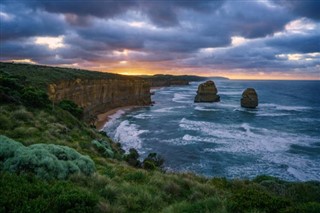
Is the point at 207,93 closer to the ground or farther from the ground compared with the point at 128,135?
farther from the ground

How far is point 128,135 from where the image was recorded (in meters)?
43.4

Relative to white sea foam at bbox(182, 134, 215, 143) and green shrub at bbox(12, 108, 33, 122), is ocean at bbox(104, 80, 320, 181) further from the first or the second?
green shrub at bbox(12, 108, 33, 122)

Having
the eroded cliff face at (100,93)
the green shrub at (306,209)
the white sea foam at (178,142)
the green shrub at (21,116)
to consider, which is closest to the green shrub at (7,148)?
the green shrub at (306,209)

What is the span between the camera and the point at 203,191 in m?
10.4

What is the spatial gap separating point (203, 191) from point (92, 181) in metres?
3.65

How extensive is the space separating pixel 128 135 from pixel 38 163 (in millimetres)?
34426

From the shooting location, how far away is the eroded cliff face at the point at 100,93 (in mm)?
50987

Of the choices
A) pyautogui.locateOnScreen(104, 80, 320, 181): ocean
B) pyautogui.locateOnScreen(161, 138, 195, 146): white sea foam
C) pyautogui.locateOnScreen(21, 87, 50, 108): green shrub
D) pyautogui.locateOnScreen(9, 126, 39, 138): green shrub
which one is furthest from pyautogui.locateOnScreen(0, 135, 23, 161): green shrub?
pyautogui.locateOnScreen(161, 138, 195, 146): white sea foam

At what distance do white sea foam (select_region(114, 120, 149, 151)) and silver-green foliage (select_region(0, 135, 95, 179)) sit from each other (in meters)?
24.4

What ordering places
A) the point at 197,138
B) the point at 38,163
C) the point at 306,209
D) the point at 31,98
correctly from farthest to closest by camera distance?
the point at 197,138 < the point at 31,98 < the point at 38,163 < the point at 306,209

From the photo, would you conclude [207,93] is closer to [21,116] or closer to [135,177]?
[21,116]

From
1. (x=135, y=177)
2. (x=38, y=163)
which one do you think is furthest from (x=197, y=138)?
(x=38, y=163)

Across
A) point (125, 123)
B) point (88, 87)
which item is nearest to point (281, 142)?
point (125, 123)

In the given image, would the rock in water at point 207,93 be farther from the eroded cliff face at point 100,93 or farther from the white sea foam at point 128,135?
the white sea foam at point 128,135
